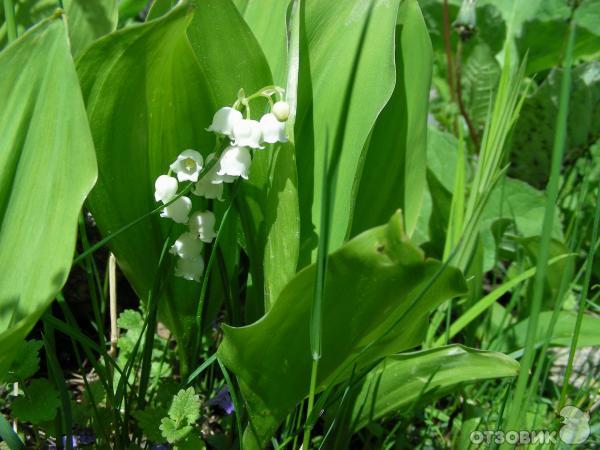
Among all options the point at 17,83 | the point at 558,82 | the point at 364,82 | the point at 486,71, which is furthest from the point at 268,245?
the point at 486,71

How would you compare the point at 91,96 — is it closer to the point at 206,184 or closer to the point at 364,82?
the point at 206,184

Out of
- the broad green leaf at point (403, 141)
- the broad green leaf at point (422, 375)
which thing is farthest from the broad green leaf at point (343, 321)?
the broad green leaf at point (403, 141)

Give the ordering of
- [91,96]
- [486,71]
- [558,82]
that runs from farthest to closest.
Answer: [486,71], [558,82], [91,96]

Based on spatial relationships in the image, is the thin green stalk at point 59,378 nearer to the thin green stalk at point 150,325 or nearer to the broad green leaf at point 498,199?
the thin green stalk at point 150,325

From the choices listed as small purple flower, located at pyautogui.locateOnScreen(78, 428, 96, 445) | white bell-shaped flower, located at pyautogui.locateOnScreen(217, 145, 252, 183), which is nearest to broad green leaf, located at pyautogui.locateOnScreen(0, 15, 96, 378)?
white bell-shaped flower, located at pyautogui.locateOnScreen(217, 145, 252, 183)

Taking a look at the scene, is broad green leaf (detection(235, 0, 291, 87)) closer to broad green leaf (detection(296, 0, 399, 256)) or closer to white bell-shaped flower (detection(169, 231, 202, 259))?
broad green leaf (detection(296, 0, 399, 256))

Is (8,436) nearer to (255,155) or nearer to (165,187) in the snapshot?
(165,187)
